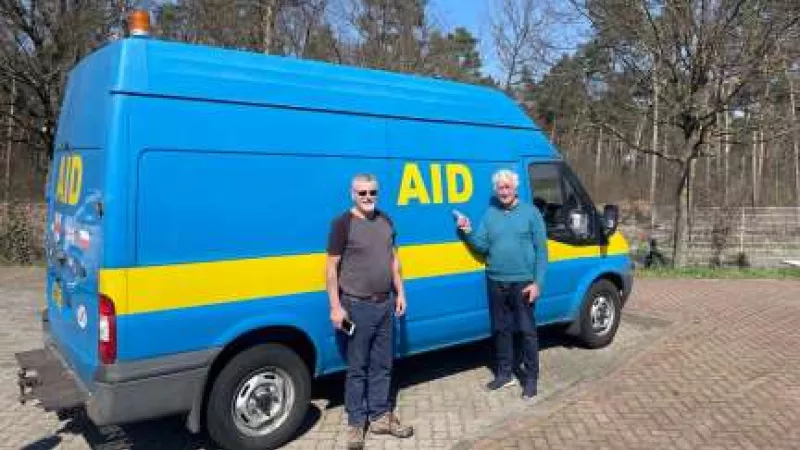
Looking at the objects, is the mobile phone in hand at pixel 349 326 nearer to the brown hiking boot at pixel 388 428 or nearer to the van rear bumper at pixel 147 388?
the brown hiking boot at pixel 388 428

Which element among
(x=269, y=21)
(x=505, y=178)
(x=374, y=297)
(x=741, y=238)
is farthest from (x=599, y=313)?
(x=741, y=238)

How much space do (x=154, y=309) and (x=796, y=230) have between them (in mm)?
17480

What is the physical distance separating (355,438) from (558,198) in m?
3.17

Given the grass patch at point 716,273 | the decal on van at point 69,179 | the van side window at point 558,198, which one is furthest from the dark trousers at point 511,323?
the grass patch at point 716,273

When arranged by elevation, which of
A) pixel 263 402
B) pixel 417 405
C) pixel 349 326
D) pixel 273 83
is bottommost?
pixel 417 405

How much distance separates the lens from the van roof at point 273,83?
4.17 metres

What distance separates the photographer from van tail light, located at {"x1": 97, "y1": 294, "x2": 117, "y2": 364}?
159 inches

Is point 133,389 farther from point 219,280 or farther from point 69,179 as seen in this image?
point 69,179

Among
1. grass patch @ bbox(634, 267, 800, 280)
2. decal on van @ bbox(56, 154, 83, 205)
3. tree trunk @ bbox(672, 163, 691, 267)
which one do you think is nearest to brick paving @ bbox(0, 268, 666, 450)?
decal on van @ bbox(56, 154, 83, 205)

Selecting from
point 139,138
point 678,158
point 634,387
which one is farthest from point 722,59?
point 139,138

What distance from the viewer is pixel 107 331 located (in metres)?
4.05

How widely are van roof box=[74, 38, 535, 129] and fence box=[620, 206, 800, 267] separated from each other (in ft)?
39.7

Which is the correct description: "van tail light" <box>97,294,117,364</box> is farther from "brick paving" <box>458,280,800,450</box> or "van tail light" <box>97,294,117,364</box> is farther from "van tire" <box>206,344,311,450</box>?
"brick paving" <box>458,280,800,450</box>

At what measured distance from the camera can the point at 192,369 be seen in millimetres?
4344
